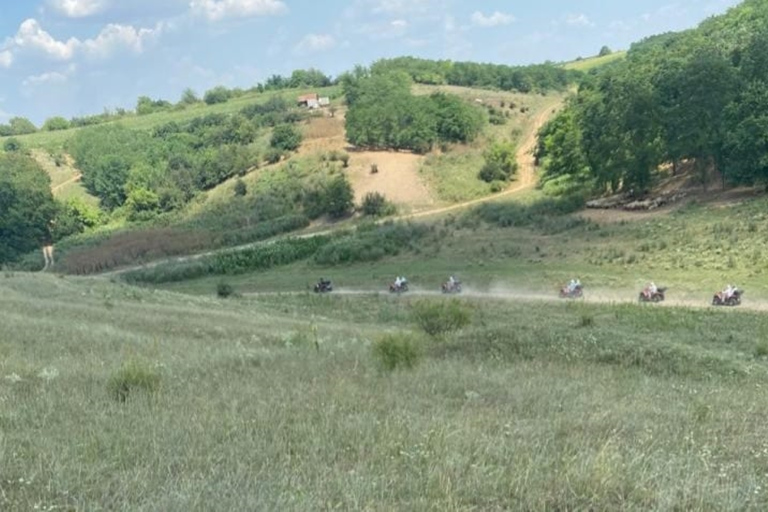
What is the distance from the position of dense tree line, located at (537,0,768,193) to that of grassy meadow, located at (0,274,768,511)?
35.8 meters

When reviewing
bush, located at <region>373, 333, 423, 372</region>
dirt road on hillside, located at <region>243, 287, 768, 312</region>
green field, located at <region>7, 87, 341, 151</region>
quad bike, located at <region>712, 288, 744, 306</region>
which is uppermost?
green field, located at <region>7, 87, 341, 151</region>

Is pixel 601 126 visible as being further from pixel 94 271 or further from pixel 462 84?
pixel 462 84

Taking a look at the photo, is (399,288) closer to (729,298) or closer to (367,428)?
(729,298)

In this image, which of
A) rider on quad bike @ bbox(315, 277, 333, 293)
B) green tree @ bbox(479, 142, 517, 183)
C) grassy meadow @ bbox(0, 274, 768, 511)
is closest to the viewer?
Answer: grassy meadow @ bbox(0, 274, 768, 511)

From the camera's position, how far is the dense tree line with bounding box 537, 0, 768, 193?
144ft

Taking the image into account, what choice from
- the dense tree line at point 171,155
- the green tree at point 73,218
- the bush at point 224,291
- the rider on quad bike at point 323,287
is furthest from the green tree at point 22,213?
the rider on quad bike at point 323,287

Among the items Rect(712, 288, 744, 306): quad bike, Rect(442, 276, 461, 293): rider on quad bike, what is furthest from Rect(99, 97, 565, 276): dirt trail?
Rect(712, 288, 744, 306): quad bike

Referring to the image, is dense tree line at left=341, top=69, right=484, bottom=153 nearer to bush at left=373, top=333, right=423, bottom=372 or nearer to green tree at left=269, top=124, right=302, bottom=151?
green tree at left=269, top=124, right=302, bottom=151

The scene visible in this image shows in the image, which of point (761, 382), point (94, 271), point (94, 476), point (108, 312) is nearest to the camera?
point (94, 476)

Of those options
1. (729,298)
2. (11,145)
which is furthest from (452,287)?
(11,145)

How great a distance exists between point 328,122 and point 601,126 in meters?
64.9

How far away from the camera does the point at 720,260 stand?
3259 centimetres

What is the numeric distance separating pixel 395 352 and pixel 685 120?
43.8m

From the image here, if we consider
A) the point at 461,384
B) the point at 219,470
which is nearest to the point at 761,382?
the point at 461,384
